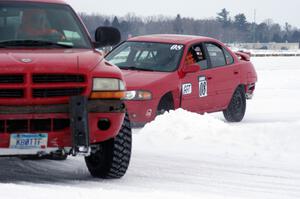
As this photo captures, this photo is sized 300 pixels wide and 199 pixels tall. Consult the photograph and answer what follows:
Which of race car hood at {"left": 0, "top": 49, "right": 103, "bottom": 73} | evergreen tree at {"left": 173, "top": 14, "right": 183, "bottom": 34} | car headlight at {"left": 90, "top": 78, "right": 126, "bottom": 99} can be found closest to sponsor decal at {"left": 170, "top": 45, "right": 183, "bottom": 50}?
race car hood at {"left": 0, "top": 49, "right": 103, "bottom": 73}

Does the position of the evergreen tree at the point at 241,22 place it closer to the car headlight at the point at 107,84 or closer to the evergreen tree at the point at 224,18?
the evergreen tree at the point at 224,18

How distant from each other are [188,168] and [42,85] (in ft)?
7.18

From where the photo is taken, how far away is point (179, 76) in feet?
37.4

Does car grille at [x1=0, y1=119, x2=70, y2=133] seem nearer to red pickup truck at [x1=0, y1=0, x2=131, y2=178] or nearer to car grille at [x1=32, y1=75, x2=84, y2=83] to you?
red pickup truck at [x1=0, y1=0, x2=131, y2=178]

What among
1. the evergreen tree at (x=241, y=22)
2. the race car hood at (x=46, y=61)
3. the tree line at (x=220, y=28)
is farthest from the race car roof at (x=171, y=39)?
the evergreen tree at (x=241, y=22)

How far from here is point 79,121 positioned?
5.85m

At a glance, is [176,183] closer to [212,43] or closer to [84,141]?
[84,141]

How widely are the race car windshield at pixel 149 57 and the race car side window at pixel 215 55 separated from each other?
0.77 metres

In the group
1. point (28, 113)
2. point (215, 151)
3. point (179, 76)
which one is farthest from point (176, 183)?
point (179, 76)

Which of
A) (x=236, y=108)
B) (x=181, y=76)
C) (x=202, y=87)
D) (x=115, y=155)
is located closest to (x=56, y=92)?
(x=115, y=155)

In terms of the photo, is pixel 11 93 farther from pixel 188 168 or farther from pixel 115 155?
pixel 188 168

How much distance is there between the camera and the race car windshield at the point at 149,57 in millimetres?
11680

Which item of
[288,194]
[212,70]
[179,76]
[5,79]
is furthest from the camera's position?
[212,70]

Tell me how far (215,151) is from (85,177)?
85.3 inches
